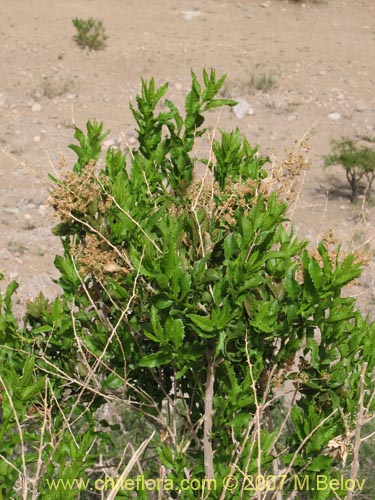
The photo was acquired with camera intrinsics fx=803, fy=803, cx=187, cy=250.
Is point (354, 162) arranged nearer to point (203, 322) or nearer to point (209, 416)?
point (209, 416)

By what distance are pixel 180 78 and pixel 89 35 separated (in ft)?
6.90

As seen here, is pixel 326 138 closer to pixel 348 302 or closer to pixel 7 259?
pixel 7 259

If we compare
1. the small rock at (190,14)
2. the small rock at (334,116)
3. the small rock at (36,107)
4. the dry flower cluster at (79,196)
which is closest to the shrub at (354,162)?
the small rock at (334,116)

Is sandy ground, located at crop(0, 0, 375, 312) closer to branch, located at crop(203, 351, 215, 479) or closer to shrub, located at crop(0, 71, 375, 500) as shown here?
shrub, located at crop(0, 71, 375, 500)

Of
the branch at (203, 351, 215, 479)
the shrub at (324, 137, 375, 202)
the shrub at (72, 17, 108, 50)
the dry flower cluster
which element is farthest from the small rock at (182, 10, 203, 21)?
the branch at (203, 351, 215, 479)

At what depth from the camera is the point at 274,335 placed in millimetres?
2451

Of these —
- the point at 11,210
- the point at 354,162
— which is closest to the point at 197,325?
the point at 11,210

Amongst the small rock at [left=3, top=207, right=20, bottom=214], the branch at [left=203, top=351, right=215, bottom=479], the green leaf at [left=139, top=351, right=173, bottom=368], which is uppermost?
the green leaf at [left=139, top=351, right=173, bottom=368]

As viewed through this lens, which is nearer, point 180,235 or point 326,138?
point 180,235

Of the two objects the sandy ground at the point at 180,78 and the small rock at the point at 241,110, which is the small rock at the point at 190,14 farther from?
the small rock at the point at 241,110

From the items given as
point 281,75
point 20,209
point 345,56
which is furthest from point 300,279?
point 345,56

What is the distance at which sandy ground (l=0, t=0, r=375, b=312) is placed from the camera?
28.5 feet

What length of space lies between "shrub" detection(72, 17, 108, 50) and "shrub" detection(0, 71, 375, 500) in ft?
34.8

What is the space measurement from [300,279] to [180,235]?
0.43 meters
